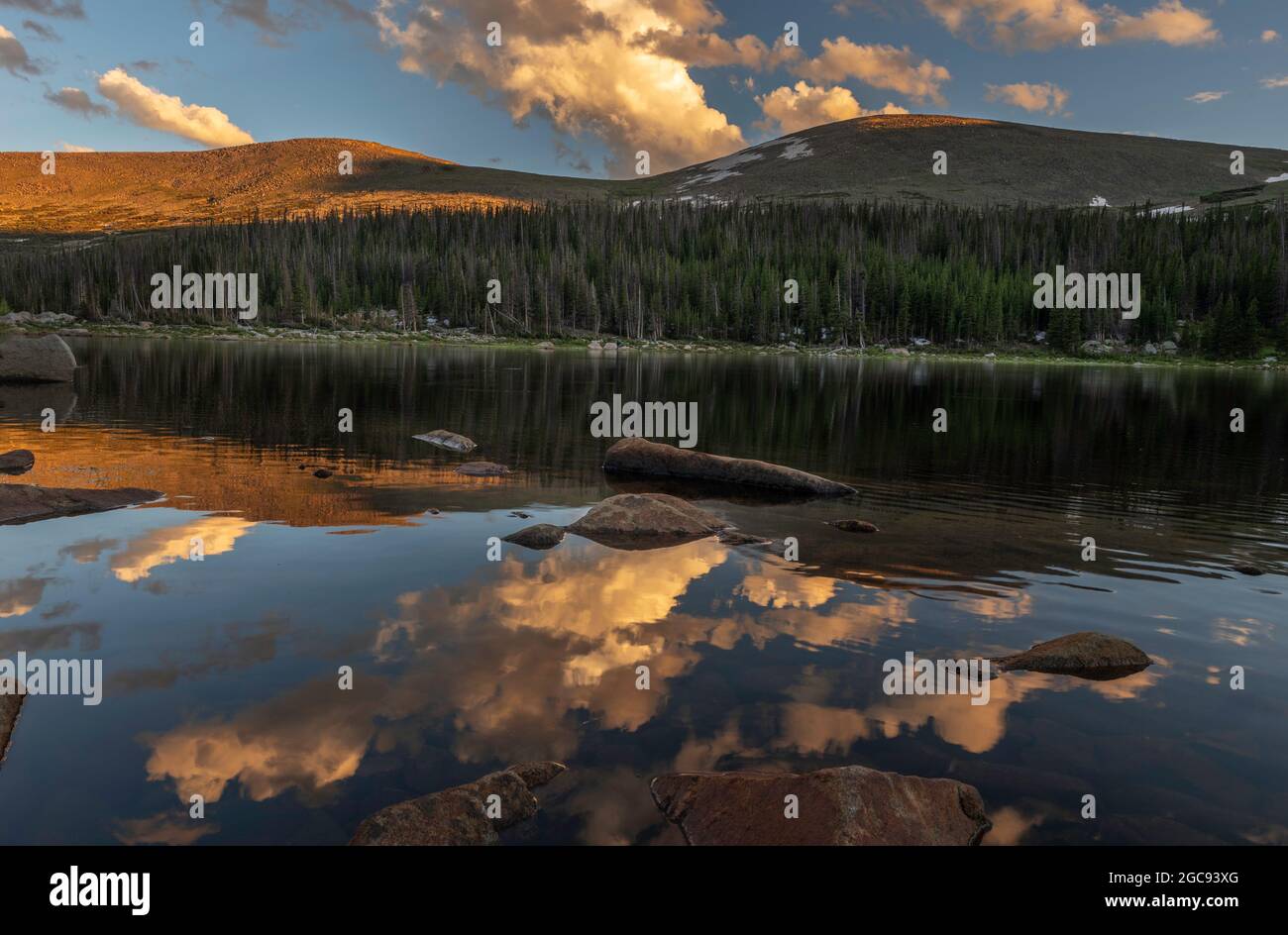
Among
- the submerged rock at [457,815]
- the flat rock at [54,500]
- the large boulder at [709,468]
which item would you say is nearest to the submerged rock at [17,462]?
the flat rock at [54,500]

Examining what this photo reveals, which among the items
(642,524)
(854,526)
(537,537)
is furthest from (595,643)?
(854,526)

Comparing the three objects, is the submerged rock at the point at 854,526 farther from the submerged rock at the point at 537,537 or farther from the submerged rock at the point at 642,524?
the submerged rock at the point at 537,537

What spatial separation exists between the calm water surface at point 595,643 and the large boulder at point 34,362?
1127 inches

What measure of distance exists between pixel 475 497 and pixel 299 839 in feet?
44.8

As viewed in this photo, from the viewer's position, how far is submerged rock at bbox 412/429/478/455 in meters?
27.0

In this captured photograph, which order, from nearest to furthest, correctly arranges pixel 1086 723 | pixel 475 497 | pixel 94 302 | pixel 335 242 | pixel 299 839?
pixel 299 839
pixel 1086 723
pixel 475 497
pixel 94 302
pixel 335 242

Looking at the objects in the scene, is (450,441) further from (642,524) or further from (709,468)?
(642,524)

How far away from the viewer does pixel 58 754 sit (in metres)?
7.47

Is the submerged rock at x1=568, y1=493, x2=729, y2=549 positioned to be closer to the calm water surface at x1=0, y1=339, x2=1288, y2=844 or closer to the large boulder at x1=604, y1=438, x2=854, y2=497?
the calm water surface at x1=0, y1=339, x2=1288, y2=844

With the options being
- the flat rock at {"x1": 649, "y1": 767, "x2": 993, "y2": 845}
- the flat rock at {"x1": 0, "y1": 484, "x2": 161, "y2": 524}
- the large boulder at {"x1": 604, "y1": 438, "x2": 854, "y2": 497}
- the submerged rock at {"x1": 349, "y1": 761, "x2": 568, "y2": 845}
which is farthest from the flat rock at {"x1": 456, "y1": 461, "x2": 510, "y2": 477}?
the flat rock at {"x1": 649, "y1": 767, "x2": 993, "y2": 845}

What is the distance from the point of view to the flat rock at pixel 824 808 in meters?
6.56

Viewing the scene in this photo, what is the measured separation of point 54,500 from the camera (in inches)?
661

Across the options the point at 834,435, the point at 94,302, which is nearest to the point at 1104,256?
the point at 834,435
